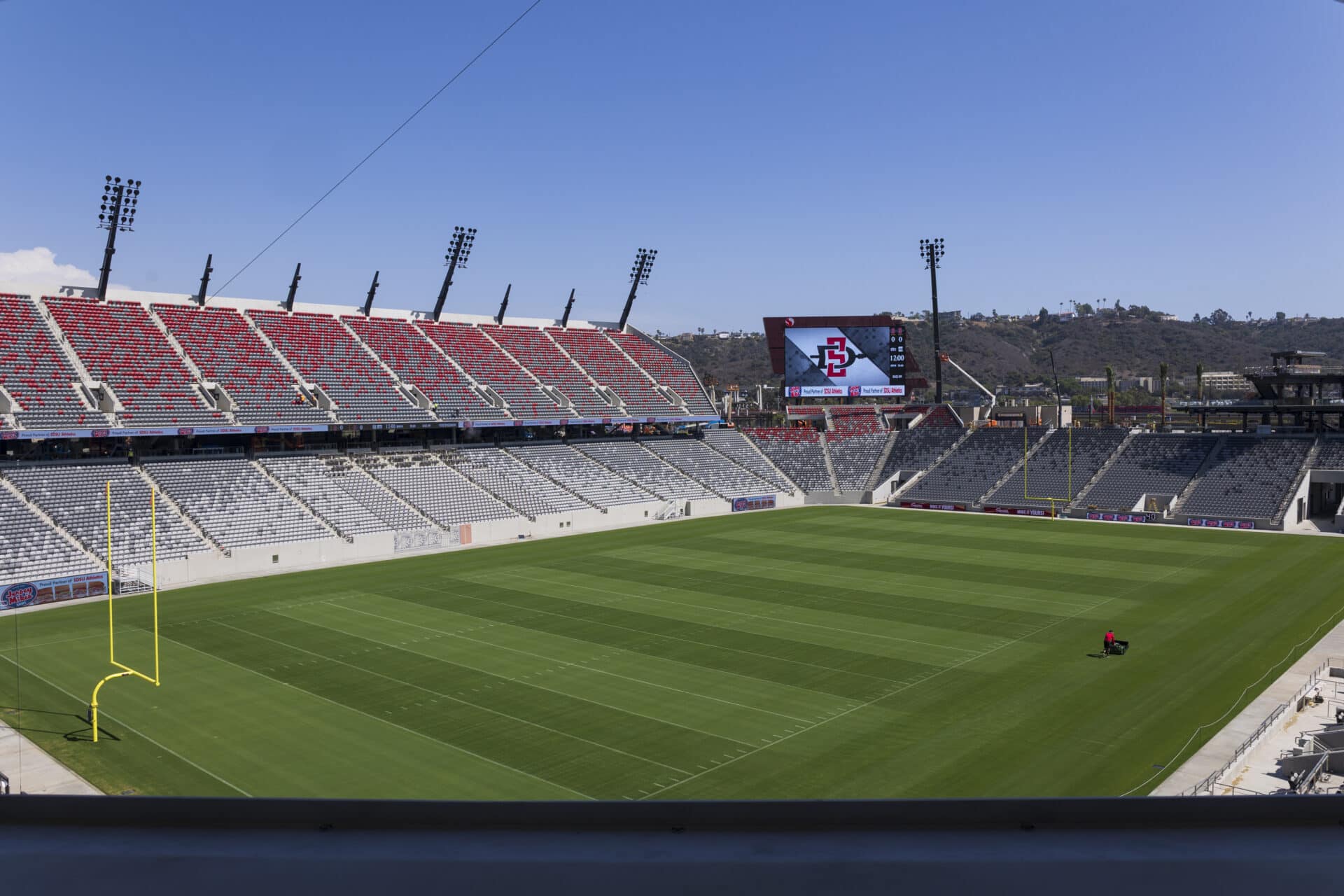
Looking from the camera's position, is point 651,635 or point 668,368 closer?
point 651,635

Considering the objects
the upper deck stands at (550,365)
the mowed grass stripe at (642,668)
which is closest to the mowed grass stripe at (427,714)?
the mowed grass stripe at (642,668)

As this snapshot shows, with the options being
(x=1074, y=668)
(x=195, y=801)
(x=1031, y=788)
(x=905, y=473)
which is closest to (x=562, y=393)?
(x=905, y=473)

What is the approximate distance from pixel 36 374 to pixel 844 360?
46.4m

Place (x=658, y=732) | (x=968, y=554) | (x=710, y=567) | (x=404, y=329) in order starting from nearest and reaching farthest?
(x=658, y=732)
(x=710, y=567)
(x=968, y=554)
(x=404, y=329)

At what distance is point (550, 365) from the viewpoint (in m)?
64.4

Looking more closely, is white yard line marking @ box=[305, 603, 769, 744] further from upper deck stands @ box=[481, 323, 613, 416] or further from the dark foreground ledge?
upper deck stands @ box=[481, 323, 613, 416]

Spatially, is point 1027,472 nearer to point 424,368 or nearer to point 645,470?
point 645,470

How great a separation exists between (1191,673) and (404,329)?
49466mm

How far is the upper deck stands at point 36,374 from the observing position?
3956 cm

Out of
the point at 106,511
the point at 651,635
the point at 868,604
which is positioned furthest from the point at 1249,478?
the point at 106,511

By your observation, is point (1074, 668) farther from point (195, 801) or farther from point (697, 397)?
point (697, 397)

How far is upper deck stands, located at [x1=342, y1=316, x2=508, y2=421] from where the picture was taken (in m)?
55.3

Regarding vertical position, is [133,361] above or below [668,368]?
below

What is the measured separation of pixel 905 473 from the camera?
62812 millimetres
